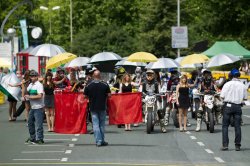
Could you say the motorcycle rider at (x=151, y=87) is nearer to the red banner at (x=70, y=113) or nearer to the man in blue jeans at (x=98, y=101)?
the red banner at (x=70, y=113)

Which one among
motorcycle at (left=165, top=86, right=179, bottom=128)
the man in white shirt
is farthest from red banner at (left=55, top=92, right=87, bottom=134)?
motorcycle at (left=165, top=86, right=179, bottom=128)

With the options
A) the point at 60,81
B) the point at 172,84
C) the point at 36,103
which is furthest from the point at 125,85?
the point at 36,103

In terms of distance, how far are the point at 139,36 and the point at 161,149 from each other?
70.2m

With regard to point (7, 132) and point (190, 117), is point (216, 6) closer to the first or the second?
point (190, 117)

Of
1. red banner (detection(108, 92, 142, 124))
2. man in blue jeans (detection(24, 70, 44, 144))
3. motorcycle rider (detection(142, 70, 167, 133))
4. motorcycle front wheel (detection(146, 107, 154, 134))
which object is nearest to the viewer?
man in blue jeans (detection(24, 70, 44, 144))

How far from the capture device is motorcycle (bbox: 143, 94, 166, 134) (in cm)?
2469

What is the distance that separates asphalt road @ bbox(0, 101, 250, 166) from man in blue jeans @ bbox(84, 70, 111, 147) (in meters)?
0.37

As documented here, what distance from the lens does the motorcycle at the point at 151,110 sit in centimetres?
2469

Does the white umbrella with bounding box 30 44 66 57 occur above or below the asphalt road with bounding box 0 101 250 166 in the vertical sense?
above

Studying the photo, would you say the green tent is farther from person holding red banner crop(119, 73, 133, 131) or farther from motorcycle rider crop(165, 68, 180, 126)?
person holding red banner crop(119, 73, 133, 131)

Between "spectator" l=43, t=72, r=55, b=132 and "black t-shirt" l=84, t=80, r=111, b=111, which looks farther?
"spectator" l=43, t=72, r=55, b=132

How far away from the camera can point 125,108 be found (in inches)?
925

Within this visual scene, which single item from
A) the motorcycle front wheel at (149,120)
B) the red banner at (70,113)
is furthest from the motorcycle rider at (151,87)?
Answer: the red banner at (70,113)

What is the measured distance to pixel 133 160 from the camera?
1759 cm
